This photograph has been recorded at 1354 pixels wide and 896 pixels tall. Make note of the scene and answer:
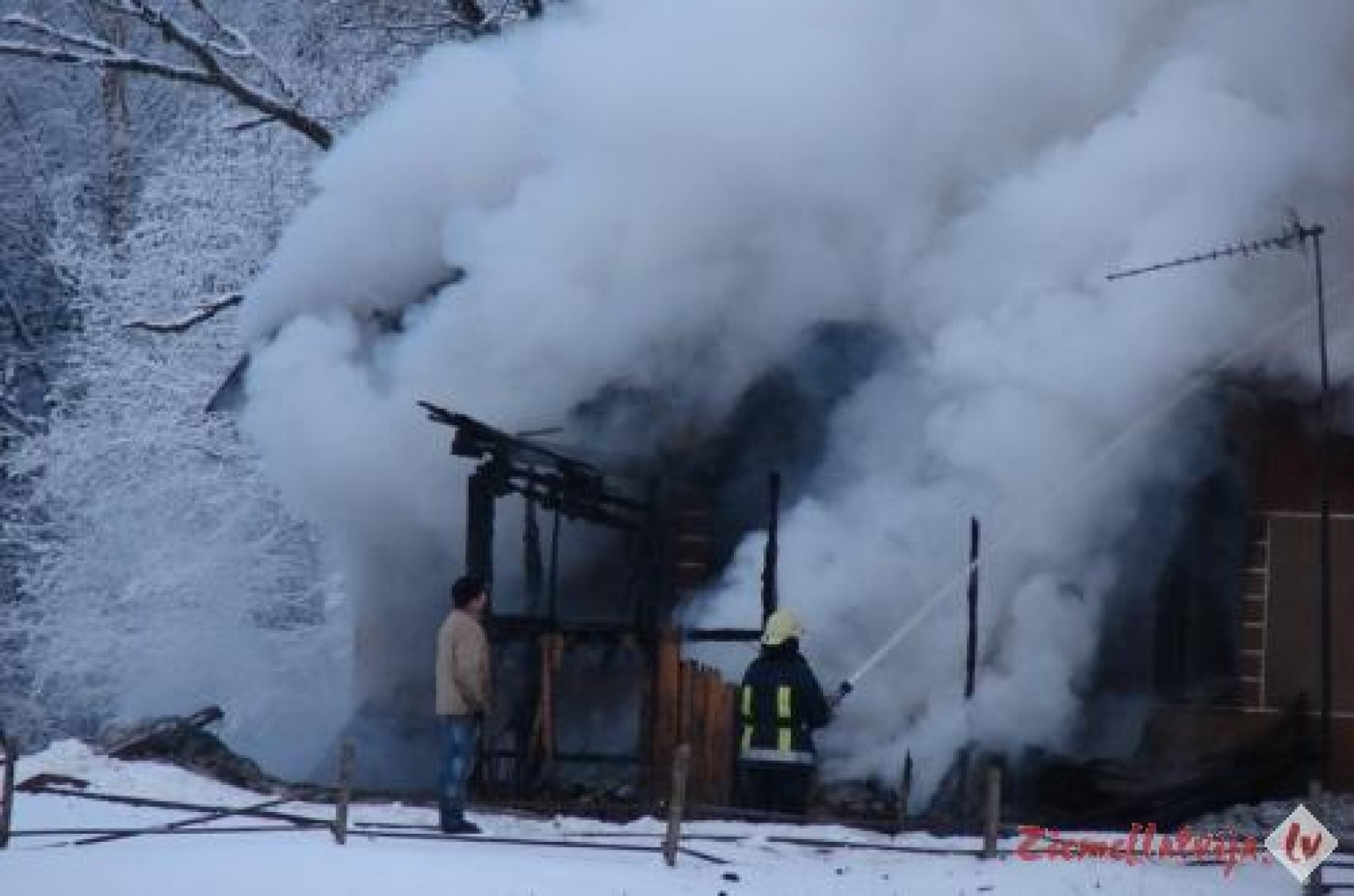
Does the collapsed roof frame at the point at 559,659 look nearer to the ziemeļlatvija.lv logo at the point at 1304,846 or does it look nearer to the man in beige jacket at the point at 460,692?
the man in beige jacket at the point at 460,692

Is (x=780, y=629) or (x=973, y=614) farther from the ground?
(x=973, y=614)

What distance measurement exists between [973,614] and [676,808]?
10.1 feet

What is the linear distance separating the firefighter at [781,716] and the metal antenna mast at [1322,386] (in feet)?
9.53

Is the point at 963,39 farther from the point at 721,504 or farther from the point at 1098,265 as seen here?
the point at 721,504

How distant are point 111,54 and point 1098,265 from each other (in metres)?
11.3

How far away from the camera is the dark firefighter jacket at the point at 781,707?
11.9m

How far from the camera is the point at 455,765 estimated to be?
11.5 meters

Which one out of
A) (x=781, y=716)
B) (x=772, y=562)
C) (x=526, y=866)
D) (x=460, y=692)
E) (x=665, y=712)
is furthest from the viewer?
(x=772, y=562)

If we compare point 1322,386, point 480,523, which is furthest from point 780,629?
point 1322,386

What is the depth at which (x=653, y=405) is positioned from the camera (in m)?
15.9

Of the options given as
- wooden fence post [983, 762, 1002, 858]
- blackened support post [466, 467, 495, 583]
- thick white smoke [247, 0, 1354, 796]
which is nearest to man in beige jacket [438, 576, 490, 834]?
blackened support post [466, 467, 495, 583]

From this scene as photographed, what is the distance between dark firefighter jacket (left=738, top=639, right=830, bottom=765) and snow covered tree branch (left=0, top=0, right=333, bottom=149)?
1145 centimetres

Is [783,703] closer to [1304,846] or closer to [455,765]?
[455,765]

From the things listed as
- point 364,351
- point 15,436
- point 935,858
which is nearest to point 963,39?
point 364,351
